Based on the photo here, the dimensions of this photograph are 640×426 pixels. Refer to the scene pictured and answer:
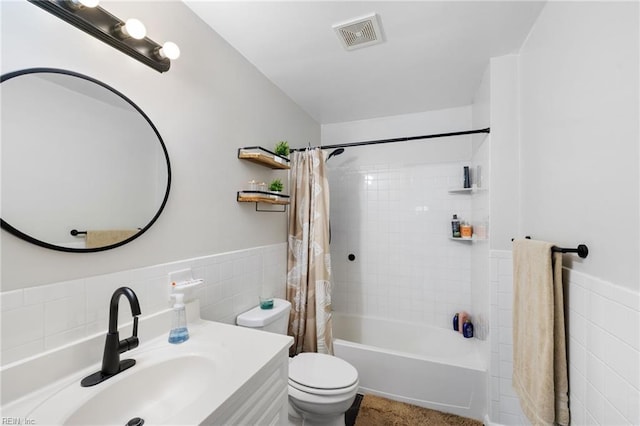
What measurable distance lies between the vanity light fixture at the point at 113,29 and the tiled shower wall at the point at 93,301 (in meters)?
0.86

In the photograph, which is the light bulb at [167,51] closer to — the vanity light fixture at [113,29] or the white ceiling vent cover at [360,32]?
the vanity light fixture at [113,29]

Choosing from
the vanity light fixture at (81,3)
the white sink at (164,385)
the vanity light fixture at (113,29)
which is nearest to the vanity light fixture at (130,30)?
A: the vanity light fixture at (113,29)

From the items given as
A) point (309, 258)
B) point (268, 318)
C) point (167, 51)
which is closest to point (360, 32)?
point (167, 51)

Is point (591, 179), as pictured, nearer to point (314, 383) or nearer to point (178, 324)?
point (314, 383)

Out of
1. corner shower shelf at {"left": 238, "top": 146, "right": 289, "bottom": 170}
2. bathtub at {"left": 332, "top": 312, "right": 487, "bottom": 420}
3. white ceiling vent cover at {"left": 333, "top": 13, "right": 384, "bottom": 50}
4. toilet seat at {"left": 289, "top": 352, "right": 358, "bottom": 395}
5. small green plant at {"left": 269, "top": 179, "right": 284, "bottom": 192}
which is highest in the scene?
white ceiling vent cover at {"left": 333, "top": 13, "right": 384, "bottom": 50}

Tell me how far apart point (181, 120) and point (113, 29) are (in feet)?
1.34

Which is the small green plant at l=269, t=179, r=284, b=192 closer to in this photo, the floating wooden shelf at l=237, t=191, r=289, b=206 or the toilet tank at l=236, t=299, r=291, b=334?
the floating wooden shelf at l=237, t=191, r=289, b=206

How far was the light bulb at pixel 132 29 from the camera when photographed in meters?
0.99

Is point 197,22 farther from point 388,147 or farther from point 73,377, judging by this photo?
point 388,147

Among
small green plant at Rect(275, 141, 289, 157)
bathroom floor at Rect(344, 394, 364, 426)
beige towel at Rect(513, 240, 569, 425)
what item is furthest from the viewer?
small green plant at Rect(275, 141, 289, 157)

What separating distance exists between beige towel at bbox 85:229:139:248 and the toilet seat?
1109 mm

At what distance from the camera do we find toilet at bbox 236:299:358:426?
55.8 inches

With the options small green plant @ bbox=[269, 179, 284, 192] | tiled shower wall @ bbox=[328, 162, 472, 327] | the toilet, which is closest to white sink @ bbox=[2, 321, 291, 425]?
the toilet

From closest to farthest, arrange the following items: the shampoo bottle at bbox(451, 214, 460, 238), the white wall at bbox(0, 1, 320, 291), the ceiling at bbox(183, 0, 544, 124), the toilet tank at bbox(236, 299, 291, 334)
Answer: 1. the white wall at bbox(0, 1, 320, 291)
2. the ceiling at bbox(183, 0, 544, 124)
3. the toilet tank at bbox(236, 299, 291, 334)
4. the shampoo bottle at bbox(451, 214, 460, 238)
